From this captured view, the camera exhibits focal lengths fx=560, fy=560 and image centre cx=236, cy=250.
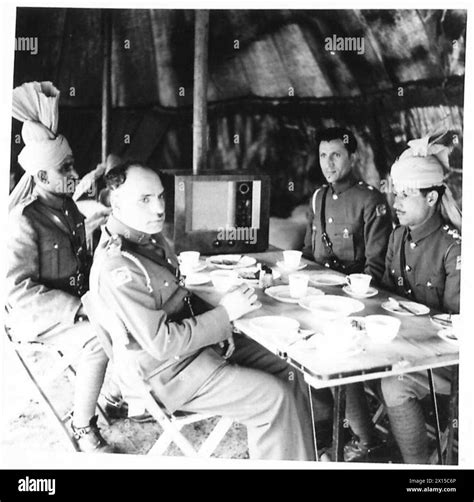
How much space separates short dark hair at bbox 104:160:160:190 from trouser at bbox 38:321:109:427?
0.49m

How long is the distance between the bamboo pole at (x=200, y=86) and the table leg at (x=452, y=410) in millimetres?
1180

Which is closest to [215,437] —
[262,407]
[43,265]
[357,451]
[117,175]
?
[262,407]

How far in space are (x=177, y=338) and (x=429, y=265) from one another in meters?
0.93

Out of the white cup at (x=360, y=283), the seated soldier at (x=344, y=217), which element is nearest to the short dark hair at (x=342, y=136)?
the seated soldier at (x=344, y=217)

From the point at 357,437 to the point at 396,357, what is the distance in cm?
62

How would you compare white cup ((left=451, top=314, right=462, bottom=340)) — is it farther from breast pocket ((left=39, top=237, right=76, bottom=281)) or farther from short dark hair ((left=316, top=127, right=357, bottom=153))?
breast pocket ((left=39, top=237, right=76, bottom=281))

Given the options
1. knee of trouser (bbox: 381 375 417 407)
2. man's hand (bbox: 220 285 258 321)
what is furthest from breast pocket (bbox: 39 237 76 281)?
knee of trouser (bbox: 381 375 417 407)

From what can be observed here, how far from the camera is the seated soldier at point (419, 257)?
1832 millimetres

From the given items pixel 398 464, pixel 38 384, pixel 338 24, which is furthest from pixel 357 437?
pixel 338 24

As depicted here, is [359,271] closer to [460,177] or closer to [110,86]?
[460,177]

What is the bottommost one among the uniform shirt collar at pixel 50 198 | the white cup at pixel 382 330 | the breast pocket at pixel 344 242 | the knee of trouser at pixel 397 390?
the knee of trouser at pixel 397 390

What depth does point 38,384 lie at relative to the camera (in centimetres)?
194

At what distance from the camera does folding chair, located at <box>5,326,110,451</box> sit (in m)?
1.93

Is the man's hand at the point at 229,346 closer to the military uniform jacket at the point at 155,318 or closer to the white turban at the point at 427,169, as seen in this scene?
the military uniform jacket at the point at 155,318
